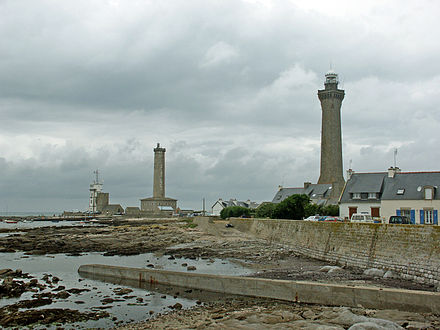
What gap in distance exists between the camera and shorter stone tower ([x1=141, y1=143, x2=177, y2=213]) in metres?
102

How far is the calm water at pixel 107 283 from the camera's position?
46.2 feet

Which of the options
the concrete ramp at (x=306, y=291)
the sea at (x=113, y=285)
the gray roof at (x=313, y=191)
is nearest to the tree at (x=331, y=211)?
the gray roof at (x=313, y=191)

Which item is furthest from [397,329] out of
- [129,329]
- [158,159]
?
[158,159]

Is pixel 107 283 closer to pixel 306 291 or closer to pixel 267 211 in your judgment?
pixel 306 291

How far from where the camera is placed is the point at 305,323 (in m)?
11.0

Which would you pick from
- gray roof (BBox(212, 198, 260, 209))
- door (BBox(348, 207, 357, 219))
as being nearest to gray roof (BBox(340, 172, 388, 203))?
door (BBox(348, 207, 357, 219))

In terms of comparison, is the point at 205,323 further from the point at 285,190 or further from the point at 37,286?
the point at 285,190

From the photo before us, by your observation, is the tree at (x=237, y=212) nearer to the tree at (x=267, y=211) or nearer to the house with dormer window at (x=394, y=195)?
the tree at (x=267, y=211)

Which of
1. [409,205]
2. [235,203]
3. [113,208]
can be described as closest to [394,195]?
[409,205]

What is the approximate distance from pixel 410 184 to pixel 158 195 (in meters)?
77.9

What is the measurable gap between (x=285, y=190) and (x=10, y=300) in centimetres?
4835

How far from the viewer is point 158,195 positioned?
105 metres

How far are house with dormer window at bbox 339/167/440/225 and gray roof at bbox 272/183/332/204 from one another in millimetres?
14211

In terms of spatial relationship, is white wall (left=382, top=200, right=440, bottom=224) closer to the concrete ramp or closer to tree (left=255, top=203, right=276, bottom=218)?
tree (left=255, top=203, right=276, bottom=218)
